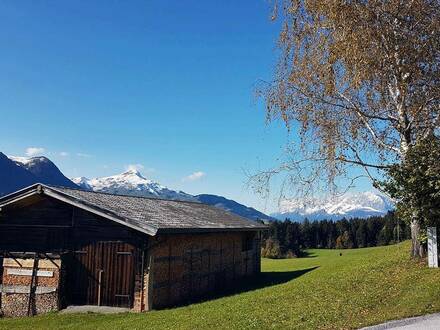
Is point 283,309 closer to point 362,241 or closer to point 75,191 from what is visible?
point 75,191

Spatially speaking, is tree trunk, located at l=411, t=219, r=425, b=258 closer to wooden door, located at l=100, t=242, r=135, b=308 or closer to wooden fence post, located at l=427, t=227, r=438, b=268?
wooden fence post, located at l=427, t=227, r=438, b=268

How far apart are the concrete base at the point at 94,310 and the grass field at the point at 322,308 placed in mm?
722

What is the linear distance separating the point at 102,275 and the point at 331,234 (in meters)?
58.5

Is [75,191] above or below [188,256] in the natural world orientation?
above

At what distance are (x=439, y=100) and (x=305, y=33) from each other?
207 inches

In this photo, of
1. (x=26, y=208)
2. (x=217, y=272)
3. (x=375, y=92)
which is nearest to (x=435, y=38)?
(x=375, y=92)

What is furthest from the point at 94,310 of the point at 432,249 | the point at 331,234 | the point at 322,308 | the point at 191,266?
the point at 331,234

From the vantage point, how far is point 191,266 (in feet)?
78.5

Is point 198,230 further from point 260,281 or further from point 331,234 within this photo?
point 331,234

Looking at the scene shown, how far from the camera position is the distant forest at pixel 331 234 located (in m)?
68.9

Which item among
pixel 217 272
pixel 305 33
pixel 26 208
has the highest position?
pixel 305 33

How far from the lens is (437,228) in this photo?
17.6 meters

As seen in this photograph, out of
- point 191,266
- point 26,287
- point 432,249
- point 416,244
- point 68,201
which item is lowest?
point 26,287

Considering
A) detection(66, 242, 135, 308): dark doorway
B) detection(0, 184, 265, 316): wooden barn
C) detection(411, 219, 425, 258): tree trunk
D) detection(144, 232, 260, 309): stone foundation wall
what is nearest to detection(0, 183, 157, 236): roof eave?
detection(0, 184, 265, 316): wooden barn
